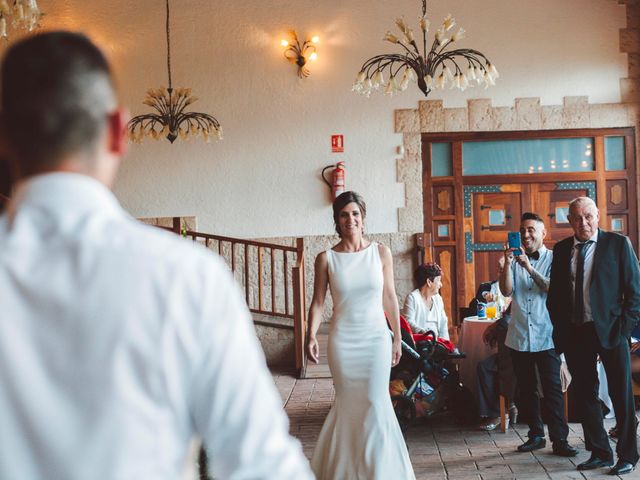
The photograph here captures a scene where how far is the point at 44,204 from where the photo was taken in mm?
813

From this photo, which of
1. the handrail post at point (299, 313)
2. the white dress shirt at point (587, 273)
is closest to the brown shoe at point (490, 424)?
the white dress shirt at point (587, 273)

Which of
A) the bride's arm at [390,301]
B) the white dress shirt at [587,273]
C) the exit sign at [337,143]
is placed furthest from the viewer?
the exit sign at [337,143]

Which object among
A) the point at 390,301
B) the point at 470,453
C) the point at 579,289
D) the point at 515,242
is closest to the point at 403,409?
the point at 470,453

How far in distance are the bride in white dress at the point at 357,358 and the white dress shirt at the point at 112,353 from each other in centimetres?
Answer: 307

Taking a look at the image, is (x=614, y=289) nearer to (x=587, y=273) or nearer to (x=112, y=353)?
(x=587, y=273)

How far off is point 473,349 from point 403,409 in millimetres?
857

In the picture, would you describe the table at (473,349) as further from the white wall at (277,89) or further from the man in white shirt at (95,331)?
the man in white shirt at (95,331)

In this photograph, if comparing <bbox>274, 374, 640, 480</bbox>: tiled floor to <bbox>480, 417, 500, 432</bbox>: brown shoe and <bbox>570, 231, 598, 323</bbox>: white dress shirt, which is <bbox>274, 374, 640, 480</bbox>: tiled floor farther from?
<bbox>570, 231, 598, 323</bbox>: white dress shirt

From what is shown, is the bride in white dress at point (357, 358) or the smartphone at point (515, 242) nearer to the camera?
the bride in white dress at point (357, 358)

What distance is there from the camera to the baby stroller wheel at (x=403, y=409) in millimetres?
5215

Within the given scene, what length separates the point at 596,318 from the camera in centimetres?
418

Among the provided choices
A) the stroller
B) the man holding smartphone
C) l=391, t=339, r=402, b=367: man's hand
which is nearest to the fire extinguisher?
the stroller

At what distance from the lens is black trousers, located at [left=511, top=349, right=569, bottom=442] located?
183 inches

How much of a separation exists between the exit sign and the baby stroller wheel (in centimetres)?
Answer: 487
